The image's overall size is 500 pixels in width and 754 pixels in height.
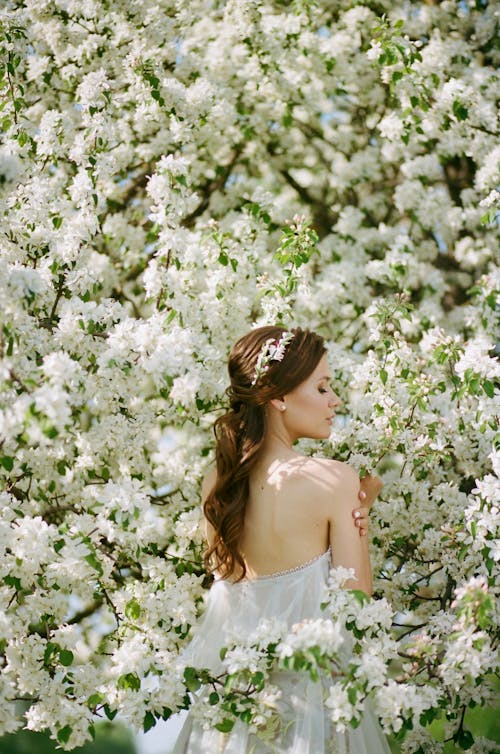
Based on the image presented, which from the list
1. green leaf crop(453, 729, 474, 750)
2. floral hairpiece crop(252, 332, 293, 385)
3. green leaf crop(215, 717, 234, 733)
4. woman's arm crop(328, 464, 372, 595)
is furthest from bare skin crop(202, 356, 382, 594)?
green leaf crop(453, 729, 474, 750)

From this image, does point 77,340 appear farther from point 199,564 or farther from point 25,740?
point 25,740

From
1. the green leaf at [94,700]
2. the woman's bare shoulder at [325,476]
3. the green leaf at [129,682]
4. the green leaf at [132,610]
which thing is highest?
the woman's bare shoulder at [325,476]

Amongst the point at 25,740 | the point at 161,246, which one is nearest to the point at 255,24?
the point at 161,246

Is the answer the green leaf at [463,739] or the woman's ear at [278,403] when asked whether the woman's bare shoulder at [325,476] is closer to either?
the woman's ear at [278,403]

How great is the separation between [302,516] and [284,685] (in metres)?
0.57

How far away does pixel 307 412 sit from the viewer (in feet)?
11.3

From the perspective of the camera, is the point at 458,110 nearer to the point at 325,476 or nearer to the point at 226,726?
the point at 325,476

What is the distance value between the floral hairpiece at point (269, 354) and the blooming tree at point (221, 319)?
252 millimetres

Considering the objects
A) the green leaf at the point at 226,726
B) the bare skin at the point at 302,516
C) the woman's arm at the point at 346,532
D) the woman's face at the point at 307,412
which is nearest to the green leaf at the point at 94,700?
the green leaf at the point at 226,726

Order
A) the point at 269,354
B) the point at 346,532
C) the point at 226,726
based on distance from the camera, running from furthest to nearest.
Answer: the point at 269,354, the point at 346,532, the point at 226,726

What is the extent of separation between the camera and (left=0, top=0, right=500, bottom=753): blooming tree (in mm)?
3081

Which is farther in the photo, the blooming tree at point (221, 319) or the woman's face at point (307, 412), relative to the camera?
the woman's face at point (307, 412)

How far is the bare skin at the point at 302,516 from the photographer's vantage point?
3.14m

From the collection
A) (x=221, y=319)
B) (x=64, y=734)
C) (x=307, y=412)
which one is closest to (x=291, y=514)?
(x=307, y=412)
